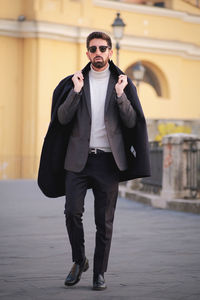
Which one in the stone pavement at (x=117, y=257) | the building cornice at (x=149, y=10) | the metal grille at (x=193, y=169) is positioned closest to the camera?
the stone pavement at (x=117, y=257)

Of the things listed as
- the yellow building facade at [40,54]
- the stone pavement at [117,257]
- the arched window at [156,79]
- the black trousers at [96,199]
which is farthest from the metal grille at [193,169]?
the arched window at [156,79]

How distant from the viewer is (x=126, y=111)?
19.3 feet

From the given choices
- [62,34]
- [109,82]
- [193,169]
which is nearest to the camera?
[109,82]

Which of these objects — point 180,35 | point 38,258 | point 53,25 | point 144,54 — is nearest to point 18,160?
point 53,25

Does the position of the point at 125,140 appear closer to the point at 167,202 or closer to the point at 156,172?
the point at 167,202

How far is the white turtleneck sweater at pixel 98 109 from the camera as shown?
6031 millimetres

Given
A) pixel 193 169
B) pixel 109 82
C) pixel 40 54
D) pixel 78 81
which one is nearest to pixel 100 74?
pixel 109 82

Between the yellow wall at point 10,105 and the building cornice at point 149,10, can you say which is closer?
the yellow wall at point 10,105

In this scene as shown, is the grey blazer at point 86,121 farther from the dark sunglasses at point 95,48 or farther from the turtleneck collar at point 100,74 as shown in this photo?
the dark sunglasses at point 95,48

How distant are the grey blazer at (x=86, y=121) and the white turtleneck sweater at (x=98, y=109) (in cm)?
5

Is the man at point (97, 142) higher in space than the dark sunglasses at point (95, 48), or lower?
lower

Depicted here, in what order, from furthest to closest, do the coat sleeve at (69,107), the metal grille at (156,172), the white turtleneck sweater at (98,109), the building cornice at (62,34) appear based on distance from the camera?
the building cornice at (62,34) < the metal grille at (156,172) < the white turtleneck sweater at (98,109) < the coat sleeve at (69,107)

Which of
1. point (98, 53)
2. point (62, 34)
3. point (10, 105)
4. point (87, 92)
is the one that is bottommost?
point (87, 92)

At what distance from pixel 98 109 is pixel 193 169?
748 cm
